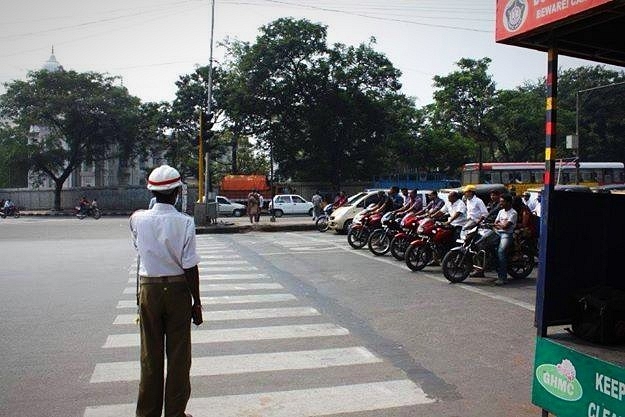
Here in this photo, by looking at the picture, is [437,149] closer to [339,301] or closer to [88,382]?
[339,301]

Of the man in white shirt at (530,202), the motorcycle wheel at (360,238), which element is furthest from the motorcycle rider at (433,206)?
the man in white shirt at (530,202)

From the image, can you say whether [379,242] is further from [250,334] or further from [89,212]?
[89,212]

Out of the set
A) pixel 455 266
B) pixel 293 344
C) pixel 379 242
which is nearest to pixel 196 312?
pixel 293 344

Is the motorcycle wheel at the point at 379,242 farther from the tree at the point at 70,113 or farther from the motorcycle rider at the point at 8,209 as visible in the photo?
the motorcycle rider at the point at 8,209

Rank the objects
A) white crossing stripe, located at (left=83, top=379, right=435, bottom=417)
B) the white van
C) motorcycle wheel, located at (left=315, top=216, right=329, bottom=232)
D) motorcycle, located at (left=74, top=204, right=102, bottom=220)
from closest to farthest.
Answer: white crossing stripe, located at (left=83, top=379, right=435, bottom=417) < the white van < motorcycle wheel, located at (left=315, top=216, right=329, bottom=232) < motorcycle, located at (left=74, top=204, right=102, bottom=220)

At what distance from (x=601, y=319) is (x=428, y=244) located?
7842mm

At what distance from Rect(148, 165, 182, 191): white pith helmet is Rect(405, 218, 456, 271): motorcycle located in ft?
26.9

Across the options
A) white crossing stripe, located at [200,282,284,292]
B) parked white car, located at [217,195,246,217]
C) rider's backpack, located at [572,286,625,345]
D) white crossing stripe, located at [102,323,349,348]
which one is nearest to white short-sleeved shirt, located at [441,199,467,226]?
white crossing stripe, located at [200,282,284,292]

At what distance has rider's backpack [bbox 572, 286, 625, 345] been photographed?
143 inches

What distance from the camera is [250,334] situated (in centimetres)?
636

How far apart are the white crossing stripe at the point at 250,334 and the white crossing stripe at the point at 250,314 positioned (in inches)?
23.2

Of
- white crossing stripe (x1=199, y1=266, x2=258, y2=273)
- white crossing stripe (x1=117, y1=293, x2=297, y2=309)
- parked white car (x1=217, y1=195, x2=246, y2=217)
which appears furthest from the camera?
parked white car (x1=217, y1=195, x2=246, y2=217)

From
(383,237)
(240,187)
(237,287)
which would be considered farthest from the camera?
(240,187)

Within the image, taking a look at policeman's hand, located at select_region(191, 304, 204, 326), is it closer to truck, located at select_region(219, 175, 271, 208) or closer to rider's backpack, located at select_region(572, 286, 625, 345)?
rider's backpack, located at select_region(572, 286, 625, 345)
